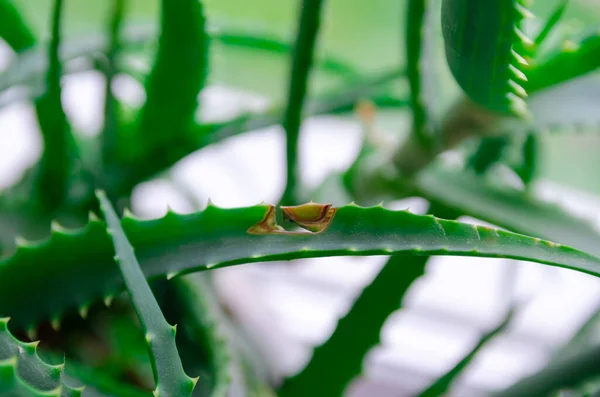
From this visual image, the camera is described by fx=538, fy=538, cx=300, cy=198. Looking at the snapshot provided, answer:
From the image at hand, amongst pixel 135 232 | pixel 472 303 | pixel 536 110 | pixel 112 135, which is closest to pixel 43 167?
pixel 112 135

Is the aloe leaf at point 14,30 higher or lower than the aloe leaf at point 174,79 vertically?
higher

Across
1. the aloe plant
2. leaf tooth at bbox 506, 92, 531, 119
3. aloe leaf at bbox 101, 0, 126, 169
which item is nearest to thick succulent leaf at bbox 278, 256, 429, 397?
the aloe plant

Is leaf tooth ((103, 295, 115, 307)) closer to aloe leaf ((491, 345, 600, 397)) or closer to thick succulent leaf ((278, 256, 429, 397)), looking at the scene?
thick succulent leaf ((278, 256, 429, 397))

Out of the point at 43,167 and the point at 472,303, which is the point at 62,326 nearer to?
the point at 43,167

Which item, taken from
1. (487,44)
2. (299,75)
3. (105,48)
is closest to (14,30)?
(105,48)

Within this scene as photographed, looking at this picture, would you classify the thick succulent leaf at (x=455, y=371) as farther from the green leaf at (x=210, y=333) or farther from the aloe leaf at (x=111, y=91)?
the aloe leaf at (x=111, y=91)

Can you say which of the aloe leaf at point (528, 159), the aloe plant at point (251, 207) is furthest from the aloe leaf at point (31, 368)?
the aloe leaf at point (528, 159)
